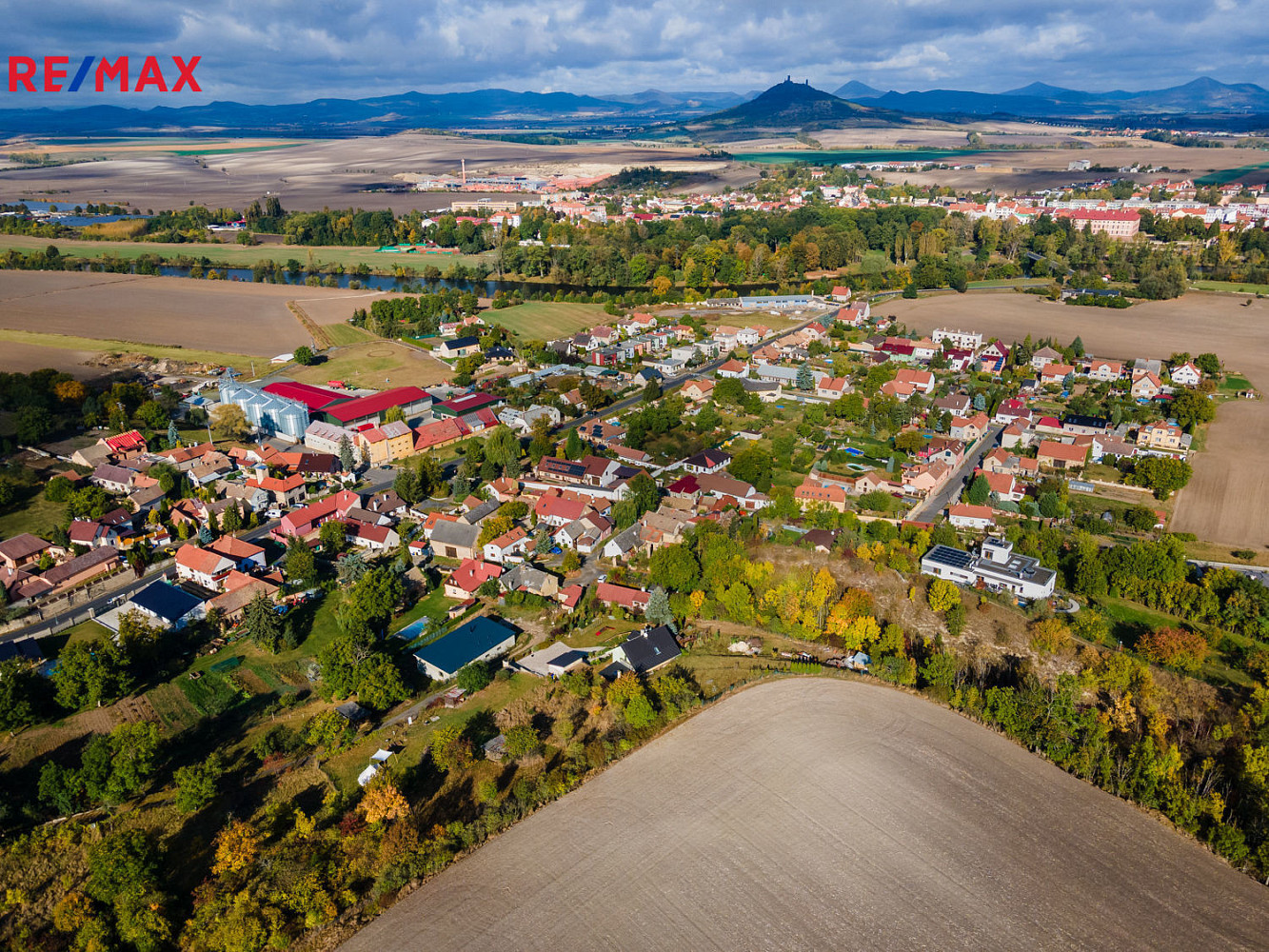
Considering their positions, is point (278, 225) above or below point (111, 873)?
above

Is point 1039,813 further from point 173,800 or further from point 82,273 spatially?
point 82,273

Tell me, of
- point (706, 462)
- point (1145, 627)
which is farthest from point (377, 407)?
point (1145, 627)

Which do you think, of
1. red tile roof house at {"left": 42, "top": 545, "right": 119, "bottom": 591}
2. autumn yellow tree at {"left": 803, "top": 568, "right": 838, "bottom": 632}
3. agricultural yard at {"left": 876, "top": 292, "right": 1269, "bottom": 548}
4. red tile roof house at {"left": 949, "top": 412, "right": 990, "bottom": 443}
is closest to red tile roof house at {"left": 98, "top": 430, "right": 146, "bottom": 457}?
red tile roof house at {"left": 42, "top": 545, "right": 119, "bottom": 591}

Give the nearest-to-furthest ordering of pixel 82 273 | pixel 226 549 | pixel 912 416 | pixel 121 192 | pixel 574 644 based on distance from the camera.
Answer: pixel 574 644, pixel 226 549, pixel 912 416, pixel 82 273, pixel 121 192

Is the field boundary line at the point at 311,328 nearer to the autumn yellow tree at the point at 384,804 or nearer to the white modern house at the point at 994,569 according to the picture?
the white modern house at the point at 994,569

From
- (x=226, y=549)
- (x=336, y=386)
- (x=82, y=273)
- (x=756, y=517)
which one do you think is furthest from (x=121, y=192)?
(x=756, y=517)

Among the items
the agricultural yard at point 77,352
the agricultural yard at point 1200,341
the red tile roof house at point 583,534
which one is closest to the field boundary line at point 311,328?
the agricultural yard at point 77,352

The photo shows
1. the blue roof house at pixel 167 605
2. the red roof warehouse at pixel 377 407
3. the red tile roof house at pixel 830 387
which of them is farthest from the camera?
the red tile roof house at pixel 830 387
